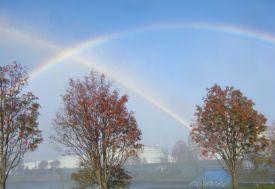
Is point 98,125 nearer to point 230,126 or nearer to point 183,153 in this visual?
point 230,126

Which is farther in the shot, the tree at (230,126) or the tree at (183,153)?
the tree at (183,153)

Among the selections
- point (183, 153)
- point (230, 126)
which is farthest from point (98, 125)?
point (183, 153)

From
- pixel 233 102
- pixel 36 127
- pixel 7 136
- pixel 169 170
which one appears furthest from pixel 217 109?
pixel 169 170

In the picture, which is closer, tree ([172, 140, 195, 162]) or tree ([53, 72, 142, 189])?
tree ([53, 72, 142, 189])

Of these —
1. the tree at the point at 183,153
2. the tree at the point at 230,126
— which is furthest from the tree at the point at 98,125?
the tree at the point at 183,153

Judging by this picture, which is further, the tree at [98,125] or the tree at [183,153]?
A: the tree at [183,153]

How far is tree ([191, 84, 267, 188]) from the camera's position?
2581cm

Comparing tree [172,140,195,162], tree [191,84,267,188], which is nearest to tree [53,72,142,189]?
tree [191,84,267,188]

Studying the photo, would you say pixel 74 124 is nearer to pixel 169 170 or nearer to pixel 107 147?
pixel 107 147

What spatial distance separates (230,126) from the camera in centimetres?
2609

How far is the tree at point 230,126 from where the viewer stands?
25812mm

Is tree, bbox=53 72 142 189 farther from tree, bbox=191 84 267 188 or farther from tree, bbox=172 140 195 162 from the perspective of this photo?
tree, bbox=172 140 195 162

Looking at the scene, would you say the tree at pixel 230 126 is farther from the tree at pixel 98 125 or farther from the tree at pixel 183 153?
the tree at pixel 183 153

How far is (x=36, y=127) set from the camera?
18781 mm
